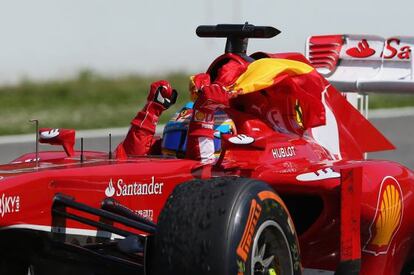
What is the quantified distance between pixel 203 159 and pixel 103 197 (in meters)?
0.73

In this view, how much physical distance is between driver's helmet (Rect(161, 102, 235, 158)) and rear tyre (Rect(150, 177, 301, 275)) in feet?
3.54

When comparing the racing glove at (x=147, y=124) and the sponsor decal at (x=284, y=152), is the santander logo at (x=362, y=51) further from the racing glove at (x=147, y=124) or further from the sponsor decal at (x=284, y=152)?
the sponsor decal at (x=284, y=152)

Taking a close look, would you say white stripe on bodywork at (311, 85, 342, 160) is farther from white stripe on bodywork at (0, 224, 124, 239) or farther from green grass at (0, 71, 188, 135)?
green grass at (0, 71, 188, 135)

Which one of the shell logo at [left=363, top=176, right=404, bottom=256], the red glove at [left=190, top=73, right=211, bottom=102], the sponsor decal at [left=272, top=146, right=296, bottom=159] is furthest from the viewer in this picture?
the red glove at [left=190, top=73, right=211, bottom=102]

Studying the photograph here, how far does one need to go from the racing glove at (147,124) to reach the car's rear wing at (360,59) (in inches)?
66.5

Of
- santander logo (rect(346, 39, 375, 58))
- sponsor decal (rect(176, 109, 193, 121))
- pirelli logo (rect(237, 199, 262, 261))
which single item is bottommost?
pirelli logo (rect(237, 199, 262, 261))

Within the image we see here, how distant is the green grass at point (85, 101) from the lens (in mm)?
14289

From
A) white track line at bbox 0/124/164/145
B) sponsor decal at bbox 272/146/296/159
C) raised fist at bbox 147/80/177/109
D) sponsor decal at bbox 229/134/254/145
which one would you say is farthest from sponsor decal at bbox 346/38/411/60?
white track line at bbox 0/124/164/145

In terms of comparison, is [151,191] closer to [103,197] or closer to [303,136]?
[103,197]

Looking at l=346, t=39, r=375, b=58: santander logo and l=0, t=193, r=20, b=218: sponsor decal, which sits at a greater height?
l=346, t=39, r=375, b=58: santander logo

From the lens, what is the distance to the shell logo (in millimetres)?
5297

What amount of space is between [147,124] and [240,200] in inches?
71.5

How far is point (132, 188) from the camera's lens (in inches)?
196

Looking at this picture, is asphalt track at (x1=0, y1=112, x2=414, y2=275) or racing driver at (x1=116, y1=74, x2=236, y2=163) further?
asphalt track at (x1=0, y1=112, x2=414, y2=275)
